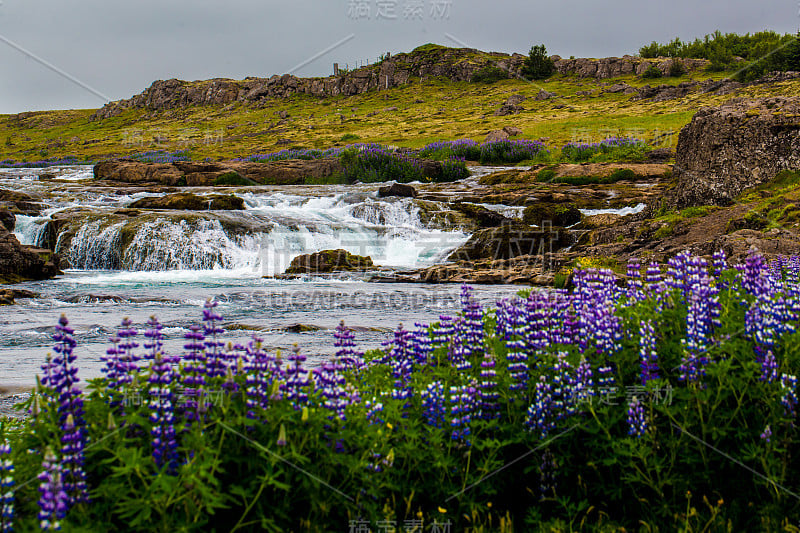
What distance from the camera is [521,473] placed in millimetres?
3711

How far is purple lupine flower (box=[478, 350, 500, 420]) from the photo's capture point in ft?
12.0

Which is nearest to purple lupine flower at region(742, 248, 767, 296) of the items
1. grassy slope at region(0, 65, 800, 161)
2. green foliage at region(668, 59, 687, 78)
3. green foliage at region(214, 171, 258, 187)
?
green foliage at region(214, 171, 258, 187)

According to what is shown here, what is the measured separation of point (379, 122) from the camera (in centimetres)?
7694

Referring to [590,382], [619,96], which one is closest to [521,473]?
[590,382]

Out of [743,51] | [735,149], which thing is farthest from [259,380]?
[743,51]

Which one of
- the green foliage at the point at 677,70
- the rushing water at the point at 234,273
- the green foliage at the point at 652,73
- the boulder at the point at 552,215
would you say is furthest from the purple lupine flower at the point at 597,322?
the green foliage at the point at 652,73

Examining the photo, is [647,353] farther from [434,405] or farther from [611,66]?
[611,66]

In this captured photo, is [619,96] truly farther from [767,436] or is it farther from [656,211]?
[767,436]

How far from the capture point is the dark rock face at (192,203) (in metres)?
25.0

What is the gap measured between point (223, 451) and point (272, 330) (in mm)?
7341

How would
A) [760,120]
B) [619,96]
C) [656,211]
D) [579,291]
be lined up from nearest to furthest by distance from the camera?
[579,291] < [760,120] < [656,211] < [619,96]

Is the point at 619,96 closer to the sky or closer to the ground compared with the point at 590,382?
closer to the sky

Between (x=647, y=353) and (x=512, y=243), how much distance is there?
15084 millimetres

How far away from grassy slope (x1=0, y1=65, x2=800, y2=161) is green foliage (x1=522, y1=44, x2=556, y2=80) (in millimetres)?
2911
